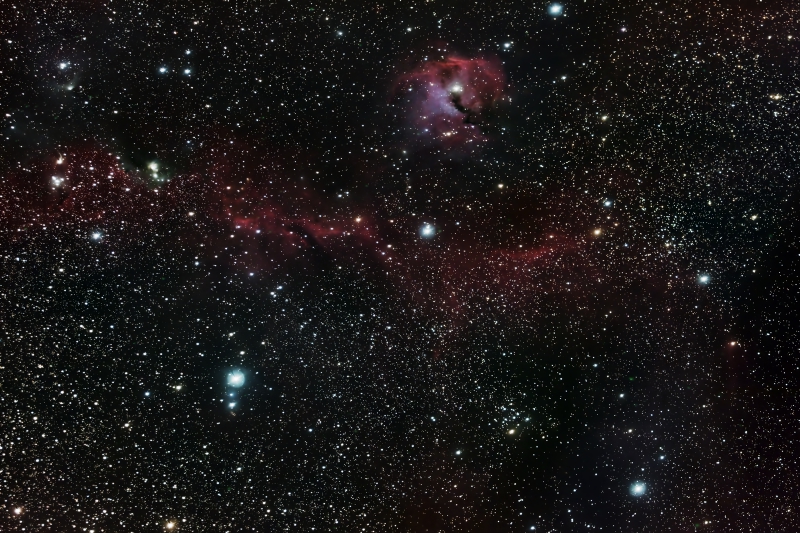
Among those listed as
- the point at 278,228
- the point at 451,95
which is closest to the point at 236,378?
the point at 278,228

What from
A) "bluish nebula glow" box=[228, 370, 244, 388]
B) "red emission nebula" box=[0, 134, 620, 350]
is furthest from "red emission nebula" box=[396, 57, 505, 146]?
"bluish nebula glow" box=[228, 370, 244, 388]

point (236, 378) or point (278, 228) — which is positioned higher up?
point (278, 228)

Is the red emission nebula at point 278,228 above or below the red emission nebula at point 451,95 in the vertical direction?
below

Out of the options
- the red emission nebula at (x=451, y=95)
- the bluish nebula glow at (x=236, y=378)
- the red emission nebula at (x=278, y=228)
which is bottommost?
the bluish nebula glow at (x=236, y=378)

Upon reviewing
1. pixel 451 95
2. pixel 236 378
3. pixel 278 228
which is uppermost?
pixel 451 95

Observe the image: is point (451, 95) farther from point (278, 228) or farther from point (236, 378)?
point (236, 378)

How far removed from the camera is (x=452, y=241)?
70 cm

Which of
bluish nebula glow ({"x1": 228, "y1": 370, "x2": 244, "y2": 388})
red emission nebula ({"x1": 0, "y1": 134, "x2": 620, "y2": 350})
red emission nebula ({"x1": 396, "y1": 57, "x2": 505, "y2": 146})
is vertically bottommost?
bluish nebula glow ({"x1": 228, "y1": 370, "x2": 244, "y2": 388})

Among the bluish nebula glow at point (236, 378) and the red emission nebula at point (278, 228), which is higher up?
the red emission nebula at point (278, 228)

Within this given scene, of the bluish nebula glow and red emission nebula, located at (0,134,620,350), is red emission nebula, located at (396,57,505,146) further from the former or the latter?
the bluish nebula glow

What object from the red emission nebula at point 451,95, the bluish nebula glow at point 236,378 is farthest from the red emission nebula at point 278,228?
the bluish nebula glow at point 236,378

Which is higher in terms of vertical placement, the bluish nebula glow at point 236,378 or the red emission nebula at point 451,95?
the red emission nebula at point 451,95

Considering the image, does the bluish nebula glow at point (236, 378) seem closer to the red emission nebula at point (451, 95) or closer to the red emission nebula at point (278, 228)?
the red emission nebula at point (278, 228)

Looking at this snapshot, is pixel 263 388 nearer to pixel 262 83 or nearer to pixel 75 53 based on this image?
pixel 262 83
